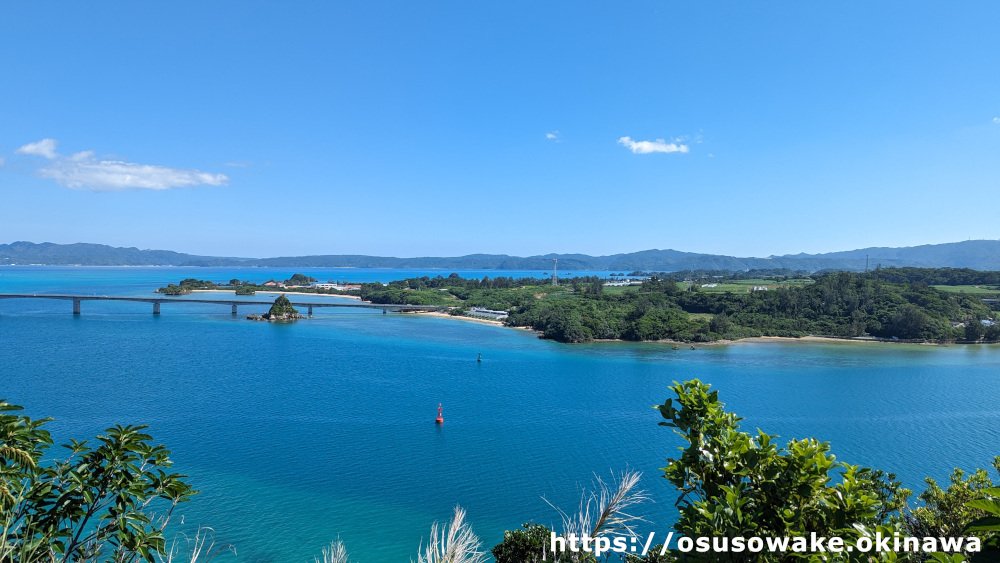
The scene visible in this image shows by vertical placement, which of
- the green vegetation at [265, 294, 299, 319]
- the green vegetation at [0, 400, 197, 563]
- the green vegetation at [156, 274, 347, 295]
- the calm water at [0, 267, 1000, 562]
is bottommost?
the calm water at [0, 267, 1000, 562]

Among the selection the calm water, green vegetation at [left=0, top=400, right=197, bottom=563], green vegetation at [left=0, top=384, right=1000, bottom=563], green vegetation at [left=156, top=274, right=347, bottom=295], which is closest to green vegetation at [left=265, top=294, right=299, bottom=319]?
the calm water

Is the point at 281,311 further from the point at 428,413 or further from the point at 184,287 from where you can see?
the point at 184,287

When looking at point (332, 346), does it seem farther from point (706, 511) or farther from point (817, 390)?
point (706, 511)

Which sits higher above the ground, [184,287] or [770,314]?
[184,287]

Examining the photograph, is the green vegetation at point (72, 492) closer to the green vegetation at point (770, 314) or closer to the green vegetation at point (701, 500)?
the green vegetation at point (701, 500)

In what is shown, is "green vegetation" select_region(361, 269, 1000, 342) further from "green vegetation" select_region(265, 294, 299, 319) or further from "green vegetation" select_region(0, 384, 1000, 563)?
"green vegetation" select_region(0, 384, 1000, 563)

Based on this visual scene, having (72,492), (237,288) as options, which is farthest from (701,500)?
(237,288)

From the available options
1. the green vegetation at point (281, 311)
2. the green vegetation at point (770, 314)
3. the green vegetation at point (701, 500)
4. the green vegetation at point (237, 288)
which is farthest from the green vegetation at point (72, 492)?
the green vegetation at point (237, 288)

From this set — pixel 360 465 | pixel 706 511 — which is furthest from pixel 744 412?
pixel 706 511

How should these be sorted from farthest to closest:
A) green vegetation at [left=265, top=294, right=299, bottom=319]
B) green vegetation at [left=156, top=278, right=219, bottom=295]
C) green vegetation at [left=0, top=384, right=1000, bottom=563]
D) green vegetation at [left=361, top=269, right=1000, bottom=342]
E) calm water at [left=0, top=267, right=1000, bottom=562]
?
green vegetation at [left=156, top=278, right=219, bottom=295], green vegetation at [left=265, top=294, right=299, bottom=319], green vegetation at [left=361, top=269, right=1000, bottom=342], calm water at [left=0, top=267, right=1000, bottom=562], green vegetation at [left=0, top=384, right=1000, bottom=563]
